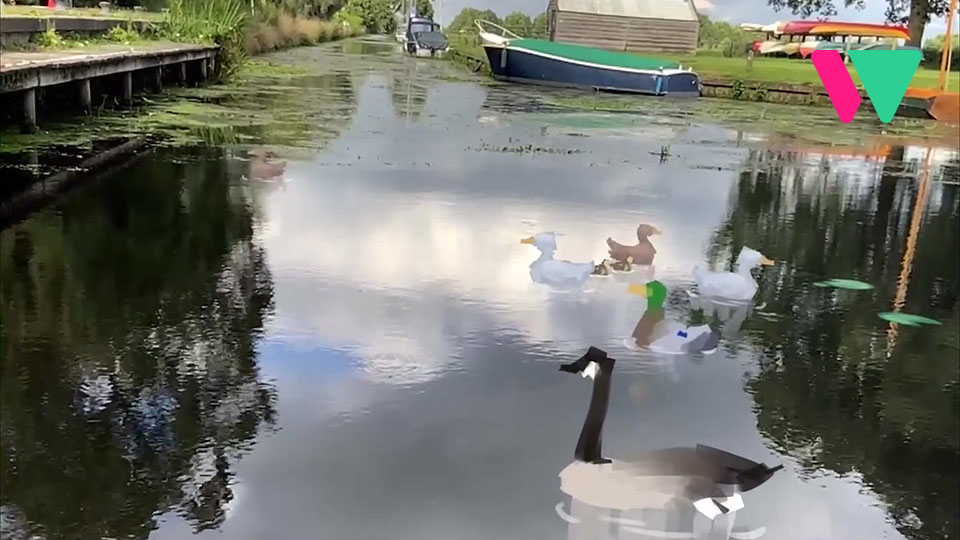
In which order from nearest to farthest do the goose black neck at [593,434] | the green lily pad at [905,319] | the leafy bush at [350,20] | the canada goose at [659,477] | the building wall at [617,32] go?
the canada goose at [659,477] < the goose black neck at [593,434] < the green lily pad at [905,319] < the building wall at [617,32] < the leafy bush at [350,20]

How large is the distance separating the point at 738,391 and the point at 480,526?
1.34m

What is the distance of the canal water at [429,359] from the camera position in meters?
2.34

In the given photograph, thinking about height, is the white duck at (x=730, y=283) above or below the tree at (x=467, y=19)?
below

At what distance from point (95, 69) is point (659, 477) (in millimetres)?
6645

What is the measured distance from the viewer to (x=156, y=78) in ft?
38.9

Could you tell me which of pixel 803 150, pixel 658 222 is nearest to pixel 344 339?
pixel 658 222

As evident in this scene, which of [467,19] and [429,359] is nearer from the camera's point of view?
[429,359]

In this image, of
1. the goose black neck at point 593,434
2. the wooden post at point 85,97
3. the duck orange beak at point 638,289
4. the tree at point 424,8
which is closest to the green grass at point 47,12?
the goose black neck at point 593,434

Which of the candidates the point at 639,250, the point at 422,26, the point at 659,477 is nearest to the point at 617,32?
the point at 422,26

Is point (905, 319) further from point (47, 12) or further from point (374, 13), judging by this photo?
A: point (374, 13)

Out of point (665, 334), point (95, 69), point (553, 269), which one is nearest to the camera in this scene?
point (665, 334)

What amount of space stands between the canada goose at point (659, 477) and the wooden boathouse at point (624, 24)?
24.2m

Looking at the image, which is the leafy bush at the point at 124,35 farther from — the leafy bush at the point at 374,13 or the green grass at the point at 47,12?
the leafy bush at the point at 374,13

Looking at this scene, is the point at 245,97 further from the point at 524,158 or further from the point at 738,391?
the point at 738,391
